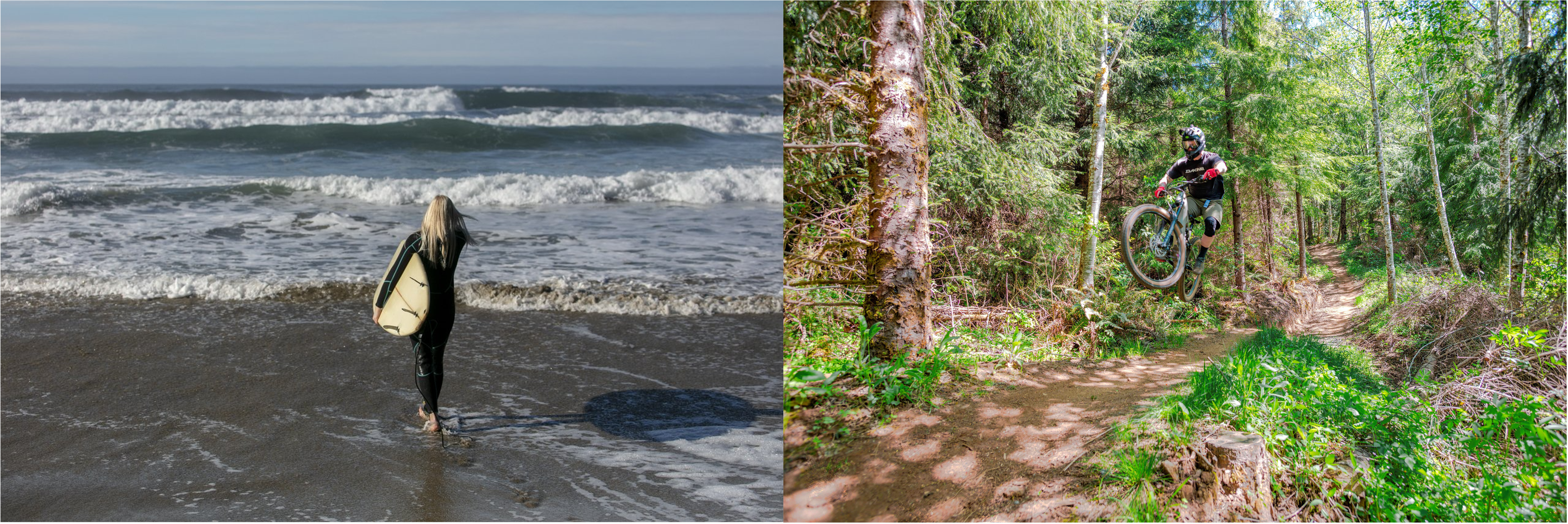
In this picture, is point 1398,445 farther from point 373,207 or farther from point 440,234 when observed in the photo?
point 373,207

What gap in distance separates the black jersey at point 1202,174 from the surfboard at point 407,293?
11.7 feet

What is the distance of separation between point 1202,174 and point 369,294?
7254 mm

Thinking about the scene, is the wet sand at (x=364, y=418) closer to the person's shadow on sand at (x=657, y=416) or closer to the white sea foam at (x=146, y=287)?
the person's shadow on sand at (x=657, y=416)

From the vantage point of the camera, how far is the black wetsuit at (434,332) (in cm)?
430

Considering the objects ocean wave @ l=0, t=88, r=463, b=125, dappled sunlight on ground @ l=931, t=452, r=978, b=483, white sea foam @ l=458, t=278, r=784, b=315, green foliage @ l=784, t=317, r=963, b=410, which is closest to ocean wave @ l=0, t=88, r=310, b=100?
ocean wave @ l=0, t=88, r=463, b=125

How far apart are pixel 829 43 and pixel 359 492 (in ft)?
9.58

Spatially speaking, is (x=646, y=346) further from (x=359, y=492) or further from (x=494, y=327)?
(x=359, y=492)

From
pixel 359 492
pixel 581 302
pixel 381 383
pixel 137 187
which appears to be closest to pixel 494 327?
pixel 581 302

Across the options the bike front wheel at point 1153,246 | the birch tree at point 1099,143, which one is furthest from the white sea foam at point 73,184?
the bike front wheel at point 1153,246

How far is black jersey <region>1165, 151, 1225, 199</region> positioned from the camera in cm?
303

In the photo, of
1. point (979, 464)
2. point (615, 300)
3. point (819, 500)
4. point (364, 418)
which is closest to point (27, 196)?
point (615, 300)

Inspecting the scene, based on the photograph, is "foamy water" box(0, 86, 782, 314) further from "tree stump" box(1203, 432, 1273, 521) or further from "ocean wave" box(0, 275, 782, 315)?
"tree stump" box(1203, 432, 1273, 521)

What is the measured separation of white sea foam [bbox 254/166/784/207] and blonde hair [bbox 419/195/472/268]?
30.6 ft

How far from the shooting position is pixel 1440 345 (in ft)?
8.18
